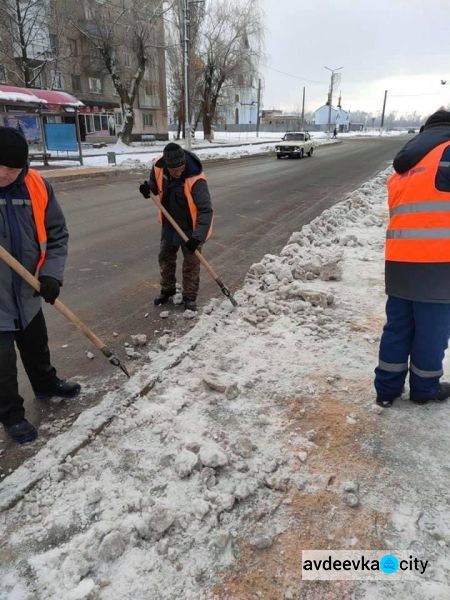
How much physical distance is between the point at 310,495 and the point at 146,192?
3.29 metres

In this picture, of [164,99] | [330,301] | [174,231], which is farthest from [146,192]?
[164,99]

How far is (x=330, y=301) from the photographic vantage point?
4730mm

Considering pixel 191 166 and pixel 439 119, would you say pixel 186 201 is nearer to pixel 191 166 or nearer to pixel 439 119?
pixel 191 166

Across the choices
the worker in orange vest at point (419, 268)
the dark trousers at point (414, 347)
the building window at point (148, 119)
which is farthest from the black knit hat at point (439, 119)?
the building window at point (148, 119)

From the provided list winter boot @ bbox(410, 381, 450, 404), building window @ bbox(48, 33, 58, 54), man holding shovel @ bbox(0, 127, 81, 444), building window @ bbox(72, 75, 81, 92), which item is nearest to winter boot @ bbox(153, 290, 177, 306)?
man holding shovel @ bbox(0, 127, 81, 444)

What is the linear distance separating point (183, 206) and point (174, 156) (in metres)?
0.58

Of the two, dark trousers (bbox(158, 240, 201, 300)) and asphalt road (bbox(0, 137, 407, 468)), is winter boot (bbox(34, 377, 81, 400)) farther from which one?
dark trousers (bbox(158, 240, 201, 300))

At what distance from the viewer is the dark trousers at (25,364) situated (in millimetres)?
2764

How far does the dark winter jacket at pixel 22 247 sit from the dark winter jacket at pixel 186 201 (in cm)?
186

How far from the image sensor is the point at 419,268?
2.85 meters

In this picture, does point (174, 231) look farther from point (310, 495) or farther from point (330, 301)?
point (310, 495)

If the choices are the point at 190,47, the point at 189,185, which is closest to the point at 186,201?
the point at 189,185

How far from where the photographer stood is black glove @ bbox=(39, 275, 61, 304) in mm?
2754

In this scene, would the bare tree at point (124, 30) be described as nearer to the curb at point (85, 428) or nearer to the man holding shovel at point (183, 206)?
the man holding shovel at point (183, 206)
